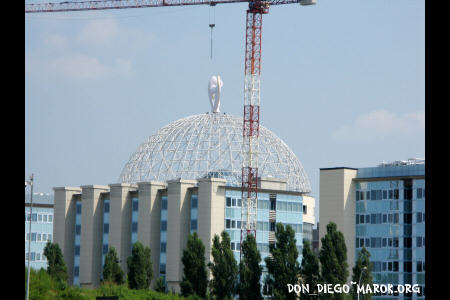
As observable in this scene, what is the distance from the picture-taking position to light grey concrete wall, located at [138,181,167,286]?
99438 mm

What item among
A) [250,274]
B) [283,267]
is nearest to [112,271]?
[250,274]

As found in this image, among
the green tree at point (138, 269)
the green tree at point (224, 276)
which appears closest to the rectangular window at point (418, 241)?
the green tree at point (224, 276)

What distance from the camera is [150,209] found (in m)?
99.6

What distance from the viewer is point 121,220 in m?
102

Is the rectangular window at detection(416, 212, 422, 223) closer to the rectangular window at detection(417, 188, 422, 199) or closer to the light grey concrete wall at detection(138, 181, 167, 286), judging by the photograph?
the rectangular window at detection(417, 188, 422, 199)

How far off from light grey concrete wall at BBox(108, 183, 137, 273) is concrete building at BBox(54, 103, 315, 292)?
12cm

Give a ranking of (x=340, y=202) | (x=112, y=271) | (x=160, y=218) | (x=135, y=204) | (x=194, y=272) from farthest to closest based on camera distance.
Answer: (x=135, y=204)
(x=160, y=218)
(x=340, y=202)
(x=112, y=271)
(x=194, y=272)

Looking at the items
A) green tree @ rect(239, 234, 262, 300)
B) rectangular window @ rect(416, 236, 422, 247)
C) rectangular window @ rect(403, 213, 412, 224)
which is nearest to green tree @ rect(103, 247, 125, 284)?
green tree @ rect(239, 234, 262, 300)

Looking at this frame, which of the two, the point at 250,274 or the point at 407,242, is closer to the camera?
the point at 250,274

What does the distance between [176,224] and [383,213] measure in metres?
24.1

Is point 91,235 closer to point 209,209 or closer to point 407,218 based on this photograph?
point 209,209
